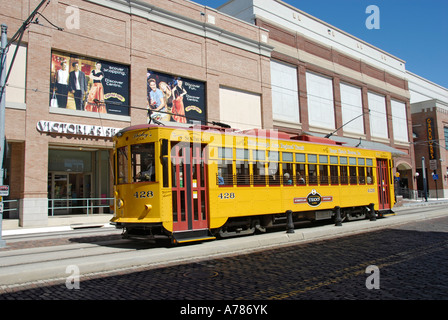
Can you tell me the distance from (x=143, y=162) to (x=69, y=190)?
44.8ft

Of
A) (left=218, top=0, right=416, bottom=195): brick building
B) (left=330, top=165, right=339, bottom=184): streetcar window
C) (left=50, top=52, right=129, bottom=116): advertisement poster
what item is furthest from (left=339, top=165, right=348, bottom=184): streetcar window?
(left=50, top=52, right=129, bottom=116): advertisement poster

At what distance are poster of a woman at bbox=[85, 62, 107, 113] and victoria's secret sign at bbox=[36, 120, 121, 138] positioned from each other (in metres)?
1.09

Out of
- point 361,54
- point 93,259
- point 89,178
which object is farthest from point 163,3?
point 361,54

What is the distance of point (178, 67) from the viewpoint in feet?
76.2

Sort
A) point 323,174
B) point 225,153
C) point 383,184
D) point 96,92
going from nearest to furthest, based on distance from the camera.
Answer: point 225,153 < point 323,174 < point 383,184 < point 96,92

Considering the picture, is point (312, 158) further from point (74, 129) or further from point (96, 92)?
point (96, 92)

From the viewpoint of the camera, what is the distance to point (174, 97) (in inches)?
906

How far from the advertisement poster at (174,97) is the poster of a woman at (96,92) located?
276cm

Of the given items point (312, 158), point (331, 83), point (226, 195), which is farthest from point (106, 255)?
point (331, 83)

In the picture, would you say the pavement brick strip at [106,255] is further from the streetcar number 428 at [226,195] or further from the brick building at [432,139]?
the brick building at [432,139]

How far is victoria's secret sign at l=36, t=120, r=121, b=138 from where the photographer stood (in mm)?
17922

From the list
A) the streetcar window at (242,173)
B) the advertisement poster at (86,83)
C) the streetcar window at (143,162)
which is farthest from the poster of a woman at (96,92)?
the streetcar window at (242,173)

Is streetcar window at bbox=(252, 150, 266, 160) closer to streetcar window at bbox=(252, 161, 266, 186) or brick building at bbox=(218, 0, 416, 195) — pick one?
streetcar window at bbox=(252, 161, 266, 186)
